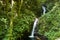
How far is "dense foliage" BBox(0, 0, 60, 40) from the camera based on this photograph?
23.5ft

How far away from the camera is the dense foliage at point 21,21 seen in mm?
7152

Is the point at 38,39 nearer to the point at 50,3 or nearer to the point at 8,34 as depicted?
the point at 8,34

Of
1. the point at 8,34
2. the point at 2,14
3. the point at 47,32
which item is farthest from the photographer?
the point at 47,32

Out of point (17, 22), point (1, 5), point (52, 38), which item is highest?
point (1, 5)

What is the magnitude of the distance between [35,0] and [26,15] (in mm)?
1855

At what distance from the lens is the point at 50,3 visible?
412 inches

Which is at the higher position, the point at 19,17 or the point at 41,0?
the point at 41,0

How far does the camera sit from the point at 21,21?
7.83m

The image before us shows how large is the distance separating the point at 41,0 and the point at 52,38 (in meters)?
3.35

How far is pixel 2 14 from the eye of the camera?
7555mm

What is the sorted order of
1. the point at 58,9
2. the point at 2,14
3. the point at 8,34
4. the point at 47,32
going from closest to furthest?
the point at 8,34, the point at 2,14, the point at 47,32, the point at 58,9

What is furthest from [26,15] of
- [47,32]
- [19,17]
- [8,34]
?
[8,34]

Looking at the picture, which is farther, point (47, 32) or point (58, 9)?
point (58, 9)

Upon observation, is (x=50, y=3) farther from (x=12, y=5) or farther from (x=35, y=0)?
(x=12, y=5)
